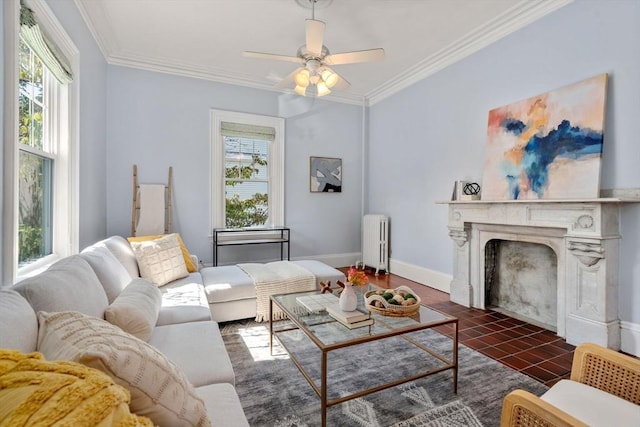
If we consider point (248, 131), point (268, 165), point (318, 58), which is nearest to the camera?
point (318, 58)

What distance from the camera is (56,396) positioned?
22.3 inches

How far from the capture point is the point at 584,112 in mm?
2531

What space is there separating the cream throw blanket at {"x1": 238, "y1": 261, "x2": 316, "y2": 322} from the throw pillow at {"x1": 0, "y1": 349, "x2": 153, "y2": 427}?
221 cm

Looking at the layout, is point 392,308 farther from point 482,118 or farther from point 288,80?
point 482,118

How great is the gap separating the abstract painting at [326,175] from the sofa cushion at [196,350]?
3.51m

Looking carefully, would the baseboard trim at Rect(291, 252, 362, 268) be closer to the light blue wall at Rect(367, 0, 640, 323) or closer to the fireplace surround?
the light blue wall at Rect(367, 0, 640, 323)

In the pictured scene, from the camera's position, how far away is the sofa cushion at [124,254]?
2496 mm

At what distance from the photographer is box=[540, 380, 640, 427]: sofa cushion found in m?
1.04

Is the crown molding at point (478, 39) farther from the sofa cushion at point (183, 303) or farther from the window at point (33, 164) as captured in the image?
the window at point (33, 164)

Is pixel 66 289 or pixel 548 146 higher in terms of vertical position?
pixel 548 146

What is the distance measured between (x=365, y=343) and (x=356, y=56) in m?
2.38

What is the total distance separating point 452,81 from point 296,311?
3.40 metres

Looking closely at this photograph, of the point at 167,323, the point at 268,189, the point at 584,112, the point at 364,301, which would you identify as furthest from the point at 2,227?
the point at 584,112

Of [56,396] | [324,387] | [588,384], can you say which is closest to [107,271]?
[324,387]
